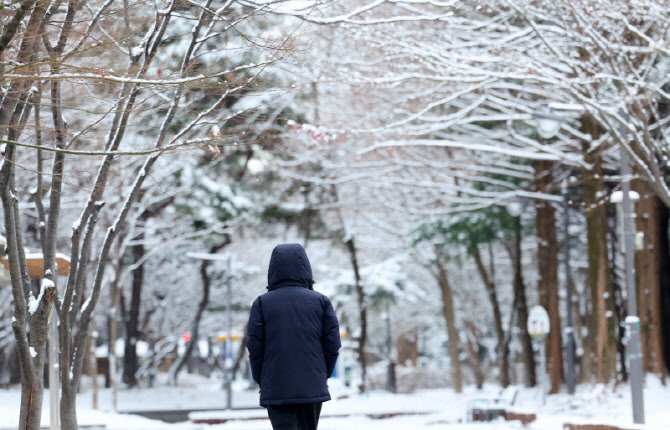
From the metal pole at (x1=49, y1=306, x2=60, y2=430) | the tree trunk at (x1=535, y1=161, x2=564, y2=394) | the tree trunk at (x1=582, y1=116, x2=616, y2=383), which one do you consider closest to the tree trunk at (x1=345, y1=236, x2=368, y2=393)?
the tree trunk at (x1=535, y1=161, x2=564, y2=394)

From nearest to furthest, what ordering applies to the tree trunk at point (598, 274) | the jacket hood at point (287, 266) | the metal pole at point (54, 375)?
the jacket hood at point (287, 266), the metal pole at point (54, 375), the tree trunk at point (598, 274)

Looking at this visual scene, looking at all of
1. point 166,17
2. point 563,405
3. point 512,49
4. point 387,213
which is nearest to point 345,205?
point 387,213

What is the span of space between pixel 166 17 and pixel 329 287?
27.3 m

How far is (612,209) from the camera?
2833 cm

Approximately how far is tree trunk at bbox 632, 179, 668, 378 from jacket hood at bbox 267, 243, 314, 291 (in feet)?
51.5

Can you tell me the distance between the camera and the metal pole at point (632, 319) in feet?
45.7

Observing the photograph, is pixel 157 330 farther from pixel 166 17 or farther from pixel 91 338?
pixel 166 17

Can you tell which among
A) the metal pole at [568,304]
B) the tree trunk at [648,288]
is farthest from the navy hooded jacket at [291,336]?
the metal pole at [568,304]

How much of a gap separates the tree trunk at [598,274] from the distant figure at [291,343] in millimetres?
14210

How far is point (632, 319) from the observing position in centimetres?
1448

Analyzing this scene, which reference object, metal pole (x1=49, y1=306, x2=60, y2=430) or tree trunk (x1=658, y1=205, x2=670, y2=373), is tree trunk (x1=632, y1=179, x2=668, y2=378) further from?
metal pole (x1=49, y1=306, x2=60, y2=430)

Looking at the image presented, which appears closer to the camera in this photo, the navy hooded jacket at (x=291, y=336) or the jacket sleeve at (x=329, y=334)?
the navy hooded jacket at (x=291, y=336)

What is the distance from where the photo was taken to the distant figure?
5957mm

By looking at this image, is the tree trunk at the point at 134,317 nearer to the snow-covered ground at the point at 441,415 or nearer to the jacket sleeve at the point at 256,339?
the snow-covered ground at the point at 441,415
